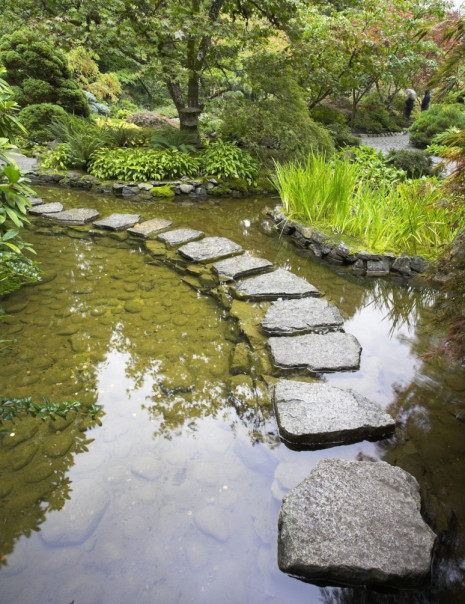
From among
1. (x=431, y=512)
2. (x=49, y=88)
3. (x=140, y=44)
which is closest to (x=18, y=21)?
(x=140, y=44)

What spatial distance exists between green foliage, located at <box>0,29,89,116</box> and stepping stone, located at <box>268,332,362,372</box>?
911 cm

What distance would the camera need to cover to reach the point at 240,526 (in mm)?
1599

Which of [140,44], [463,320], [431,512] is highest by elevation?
[140,44]

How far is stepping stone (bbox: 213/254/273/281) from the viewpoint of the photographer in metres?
3.70

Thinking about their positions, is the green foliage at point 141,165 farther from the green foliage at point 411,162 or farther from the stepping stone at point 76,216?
the green foliage at point 411,162

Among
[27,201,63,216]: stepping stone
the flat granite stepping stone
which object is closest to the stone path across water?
the flat granite stepping stone

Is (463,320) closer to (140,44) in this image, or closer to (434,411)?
(434,411)

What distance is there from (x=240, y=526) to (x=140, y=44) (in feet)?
20.7

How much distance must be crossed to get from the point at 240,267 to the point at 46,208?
323 cm

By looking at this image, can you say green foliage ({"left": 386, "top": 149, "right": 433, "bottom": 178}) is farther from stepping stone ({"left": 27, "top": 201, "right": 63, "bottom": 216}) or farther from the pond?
stepping stone ({"left": 27, "top": 201, "right": 63, "bottom": 216})

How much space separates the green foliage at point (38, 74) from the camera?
8562 mm

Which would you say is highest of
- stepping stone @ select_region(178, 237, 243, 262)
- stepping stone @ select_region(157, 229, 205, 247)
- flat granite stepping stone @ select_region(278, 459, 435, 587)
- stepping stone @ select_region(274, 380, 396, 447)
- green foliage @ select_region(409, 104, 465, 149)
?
green foliage @ select_region(409, 104, 465, 149)

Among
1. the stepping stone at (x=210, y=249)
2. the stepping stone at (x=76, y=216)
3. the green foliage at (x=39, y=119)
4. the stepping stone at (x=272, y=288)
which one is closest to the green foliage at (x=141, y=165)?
the stepping stone at (x=76, y=216)

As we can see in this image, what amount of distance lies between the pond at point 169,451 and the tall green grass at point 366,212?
91 cm
